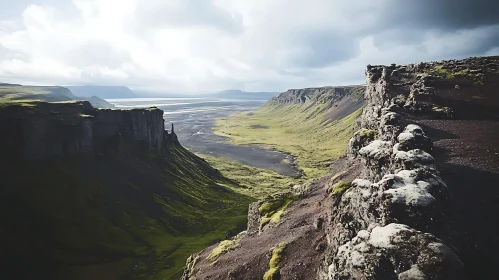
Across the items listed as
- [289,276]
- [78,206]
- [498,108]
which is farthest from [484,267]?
[78,206]

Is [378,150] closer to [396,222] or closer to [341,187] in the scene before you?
[341,187]

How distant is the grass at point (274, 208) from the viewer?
237 feet

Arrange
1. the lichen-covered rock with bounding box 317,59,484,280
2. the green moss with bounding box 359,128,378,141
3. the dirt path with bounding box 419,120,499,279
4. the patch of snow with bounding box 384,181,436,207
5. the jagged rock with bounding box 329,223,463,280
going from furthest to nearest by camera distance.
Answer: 1. the green moss with bounding box 359,128,378,141
2. the patch of snow with bounding box 384,181,436,207
3. the dirt path with bounding box 419,120,499,279
4. the lichen-covered rock with bounding box 317,59,484,280
5. the jagged rock with bounding box 329,223,463,280

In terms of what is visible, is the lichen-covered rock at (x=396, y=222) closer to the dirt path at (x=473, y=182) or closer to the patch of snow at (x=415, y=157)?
the patch of snow at (x=415, y=157)

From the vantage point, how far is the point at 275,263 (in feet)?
167

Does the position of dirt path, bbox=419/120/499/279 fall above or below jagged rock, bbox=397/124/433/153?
Answer: below

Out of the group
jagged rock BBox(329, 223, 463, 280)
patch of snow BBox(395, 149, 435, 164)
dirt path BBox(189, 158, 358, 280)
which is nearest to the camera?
jagged rock BBox(329, 223, 463, 280)

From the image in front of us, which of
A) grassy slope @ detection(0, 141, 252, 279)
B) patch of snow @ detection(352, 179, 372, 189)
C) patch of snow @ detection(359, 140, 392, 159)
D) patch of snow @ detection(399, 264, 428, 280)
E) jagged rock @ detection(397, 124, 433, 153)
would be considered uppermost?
jagged rock @ detection(397, 124, 433, 153)

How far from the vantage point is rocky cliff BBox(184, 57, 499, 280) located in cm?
2476

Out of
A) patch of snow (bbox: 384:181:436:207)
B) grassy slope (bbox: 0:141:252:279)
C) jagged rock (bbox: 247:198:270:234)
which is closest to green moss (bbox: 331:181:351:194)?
jagged rock (bbox: 247:198:270:234)

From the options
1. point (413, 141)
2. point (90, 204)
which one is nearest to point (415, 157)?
point (413, 141)

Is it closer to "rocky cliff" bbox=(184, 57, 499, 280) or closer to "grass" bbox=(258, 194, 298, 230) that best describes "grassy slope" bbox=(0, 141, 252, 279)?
"grass" bbox=(258, 194, 298, 230)

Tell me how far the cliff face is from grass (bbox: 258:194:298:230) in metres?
90.2

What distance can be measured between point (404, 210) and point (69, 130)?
13050cm
